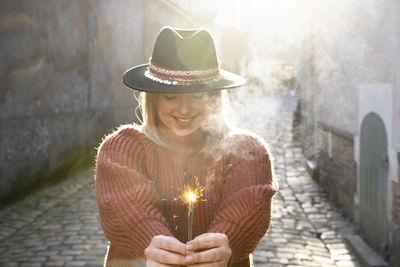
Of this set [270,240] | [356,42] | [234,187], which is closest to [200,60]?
[234,187]

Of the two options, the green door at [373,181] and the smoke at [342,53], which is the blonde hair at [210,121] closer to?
the smoke at [342,53]

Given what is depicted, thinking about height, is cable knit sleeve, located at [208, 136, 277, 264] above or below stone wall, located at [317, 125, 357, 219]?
above

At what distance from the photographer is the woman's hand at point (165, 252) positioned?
1740 mm

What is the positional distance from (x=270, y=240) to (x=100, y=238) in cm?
218

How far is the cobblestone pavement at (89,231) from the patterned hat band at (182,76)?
134 inches

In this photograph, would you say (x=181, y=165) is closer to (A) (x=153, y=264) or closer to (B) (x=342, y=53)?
(A) (x=153, y=264)

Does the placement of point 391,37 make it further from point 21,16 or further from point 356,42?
point 21,16

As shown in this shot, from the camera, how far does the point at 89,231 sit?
606 cm

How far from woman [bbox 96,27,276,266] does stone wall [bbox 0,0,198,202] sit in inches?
221

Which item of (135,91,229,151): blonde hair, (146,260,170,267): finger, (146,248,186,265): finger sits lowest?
(146,260,170,267): finger

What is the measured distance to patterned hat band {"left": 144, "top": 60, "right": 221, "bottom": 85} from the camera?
2.12 m

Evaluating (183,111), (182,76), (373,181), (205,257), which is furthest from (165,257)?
(373,181)

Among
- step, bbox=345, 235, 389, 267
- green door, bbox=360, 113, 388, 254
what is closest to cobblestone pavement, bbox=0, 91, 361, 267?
step, bbox=345, 235, 389, 267

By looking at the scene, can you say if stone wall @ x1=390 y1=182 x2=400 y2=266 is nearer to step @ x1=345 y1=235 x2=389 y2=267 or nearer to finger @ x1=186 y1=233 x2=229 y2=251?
step @ x1=345 y1=235 x2=389 y2=267
